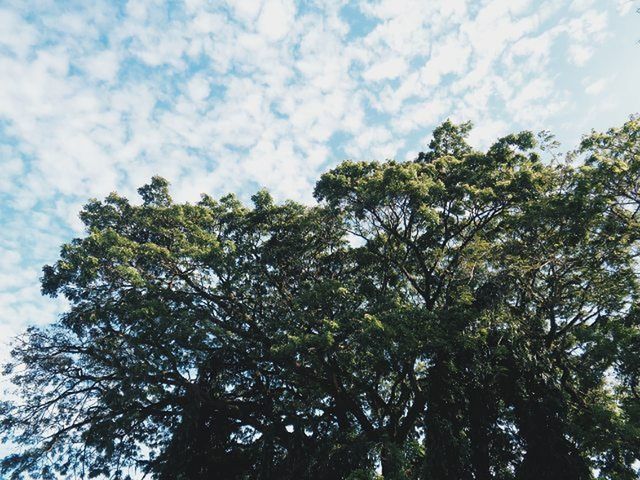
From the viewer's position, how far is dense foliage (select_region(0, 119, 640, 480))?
33.1 feet

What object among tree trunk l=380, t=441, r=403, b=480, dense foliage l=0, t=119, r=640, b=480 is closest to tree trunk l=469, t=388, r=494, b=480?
dense foliage l=0, t=119, r=640, b=480

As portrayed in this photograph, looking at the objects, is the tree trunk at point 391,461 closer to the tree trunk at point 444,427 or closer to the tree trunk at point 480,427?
the tree trunk at point 444,427

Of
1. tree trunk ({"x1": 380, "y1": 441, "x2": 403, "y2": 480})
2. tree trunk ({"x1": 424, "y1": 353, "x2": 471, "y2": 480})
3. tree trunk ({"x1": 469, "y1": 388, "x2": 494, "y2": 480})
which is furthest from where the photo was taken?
tree trunk ({"x1": 469, "y1": 388, "x2": 494, "y2": 480})

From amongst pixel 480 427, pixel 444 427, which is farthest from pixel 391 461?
pixel 480 427

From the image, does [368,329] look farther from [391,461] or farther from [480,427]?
[480,427]

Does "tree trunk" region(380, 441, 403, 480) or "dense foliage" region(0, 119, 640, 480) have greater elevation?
"dense foliage" region(0, 119, 640, 480)

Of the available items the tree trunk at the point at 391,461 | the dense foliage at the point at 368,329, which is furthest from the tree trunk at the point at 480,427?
the tree trunk at the point at 391,461

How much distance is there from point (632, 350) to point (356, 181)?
8069mm

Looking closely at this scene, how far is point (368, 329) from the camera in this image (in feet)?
31.7

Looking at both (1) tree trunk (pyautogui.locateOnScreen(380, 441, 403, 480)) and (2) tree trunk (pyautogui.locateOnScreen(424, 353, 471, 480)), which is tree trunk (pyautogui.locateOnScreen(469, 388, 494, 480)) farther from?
(1) tree trunk (pyautogui.locateOnScreen(380, 441, 403, 480))

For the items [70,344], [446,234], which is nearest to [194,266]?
[70,344]

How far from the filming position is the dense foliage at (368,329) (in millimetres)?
10102

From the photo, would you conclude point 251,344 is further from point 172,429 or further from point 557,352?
point 557,352

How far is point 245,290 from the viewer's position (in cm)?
1373
